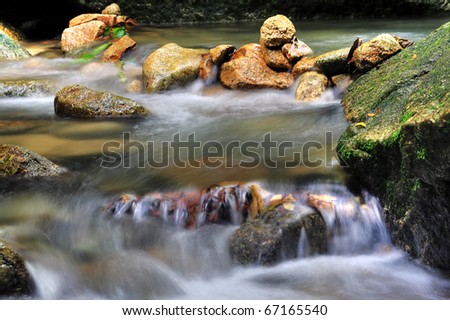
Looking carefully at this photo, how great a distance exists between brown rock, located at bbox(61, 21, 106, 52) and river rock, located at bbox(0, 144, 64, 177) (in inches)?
237

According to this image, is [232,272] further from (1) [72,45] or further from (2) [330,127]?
(1) [72,45]

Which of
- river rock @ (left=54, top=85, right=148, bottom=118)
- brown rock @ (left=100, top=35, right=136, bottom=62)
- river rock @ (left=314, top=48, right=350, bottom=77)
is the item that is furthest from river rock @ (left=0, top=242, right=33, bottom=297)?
brown rock @ (left=100, top=35, right=136, bottom=62)

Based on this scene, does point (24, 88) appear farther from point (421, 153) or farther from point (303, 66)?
point (421, 153)

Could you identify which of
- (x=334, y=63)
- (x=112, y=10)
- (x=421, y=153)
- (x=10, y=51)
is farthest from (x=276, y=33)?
(x=112, y=10)

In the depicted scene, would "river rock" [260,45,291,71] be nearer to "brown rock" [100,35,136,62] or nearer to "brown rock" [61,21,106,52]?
"brown rock" [100,35,136,62]

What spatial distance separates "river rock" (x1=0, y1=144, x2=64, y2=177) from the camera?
16.1ft

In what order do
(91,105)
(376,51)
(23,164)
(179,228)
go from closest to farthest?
(179,228)
(23,164)
(376,51)
(91,105)

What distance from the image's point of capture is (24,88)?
8.31 metres

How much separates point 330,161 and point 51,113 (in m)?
4.26

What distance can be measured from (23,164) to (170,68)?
12.7ft

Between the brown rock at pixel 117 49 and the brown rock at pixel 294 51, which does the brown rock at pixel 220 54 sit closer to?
the brown rock at pixel 294 51

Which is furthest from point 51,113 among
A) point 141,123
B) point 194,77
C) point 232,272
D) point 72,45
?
point 232,272

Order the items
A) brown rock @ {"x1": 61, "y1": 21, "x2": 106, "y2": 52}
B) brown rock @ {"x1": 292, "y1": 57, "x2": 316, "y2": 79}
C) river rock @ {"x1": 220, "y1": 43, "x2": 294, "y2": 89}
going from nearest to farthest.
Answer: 1. brown rock @ {"x1": 292, "y1": 57, "x2": 316, "y2": 79}
2. river rock @ {"x1": 220, "y1": 43, "x2": 294, "y2": 89}
3. brown rock @ {"x1": 61, "y1": 21, "x2": 106, "y2": 52}

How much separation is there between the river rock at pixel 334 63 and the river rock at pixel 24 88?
4.45m
